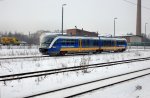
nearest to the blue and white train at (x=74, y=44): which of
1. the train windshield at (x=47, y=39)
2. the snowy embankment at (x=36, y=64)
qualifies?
the train windshield at (x=47, y=39)

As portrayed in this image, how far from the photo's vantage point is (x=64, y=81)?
11.5m

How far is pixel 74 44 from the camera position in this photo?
94.6 feet

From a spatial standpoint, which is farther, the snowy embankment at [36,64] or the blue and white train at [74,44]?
the blue and white train at [74,44]

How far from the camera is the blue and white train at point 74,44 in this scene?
86.3ft

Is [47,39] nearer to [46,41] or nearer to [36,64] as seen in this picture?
[46,41]

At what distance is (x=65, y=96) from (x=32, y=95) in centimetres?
119

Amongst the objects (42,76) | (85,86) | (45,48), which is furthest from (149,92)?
(45,48)

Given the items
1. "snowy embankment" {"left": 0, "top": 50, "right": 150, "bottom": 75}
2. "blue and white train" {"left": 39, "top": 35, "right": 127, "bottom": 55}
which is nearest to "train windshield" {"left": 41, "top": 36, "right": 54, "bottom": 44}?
"blue and white train" {"left": 39, "top": 35, "right": 127, "bottom": 55}

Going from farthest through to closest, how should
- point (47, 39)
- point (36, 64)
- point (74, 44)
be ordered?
1. point (74, 44)
2. point (47, 39)
3. point (36, 64)

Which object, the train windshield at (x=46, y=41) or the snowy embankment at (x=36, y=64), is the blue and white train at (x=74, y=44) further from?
the snowy embankment at (x=36, y=64)

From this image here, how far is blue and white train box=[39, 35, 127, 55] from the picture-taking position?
1036 inches

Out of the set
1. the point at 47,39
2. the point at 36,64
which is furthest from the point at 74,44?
the point at 36,64

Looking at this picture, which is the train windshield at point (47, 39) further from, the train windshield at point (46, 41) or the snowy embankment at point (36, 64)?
the snowy embankment at point (36, 64)

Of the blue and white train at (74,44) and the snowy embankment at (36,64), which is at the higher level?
the blue and white train at (74,44)
